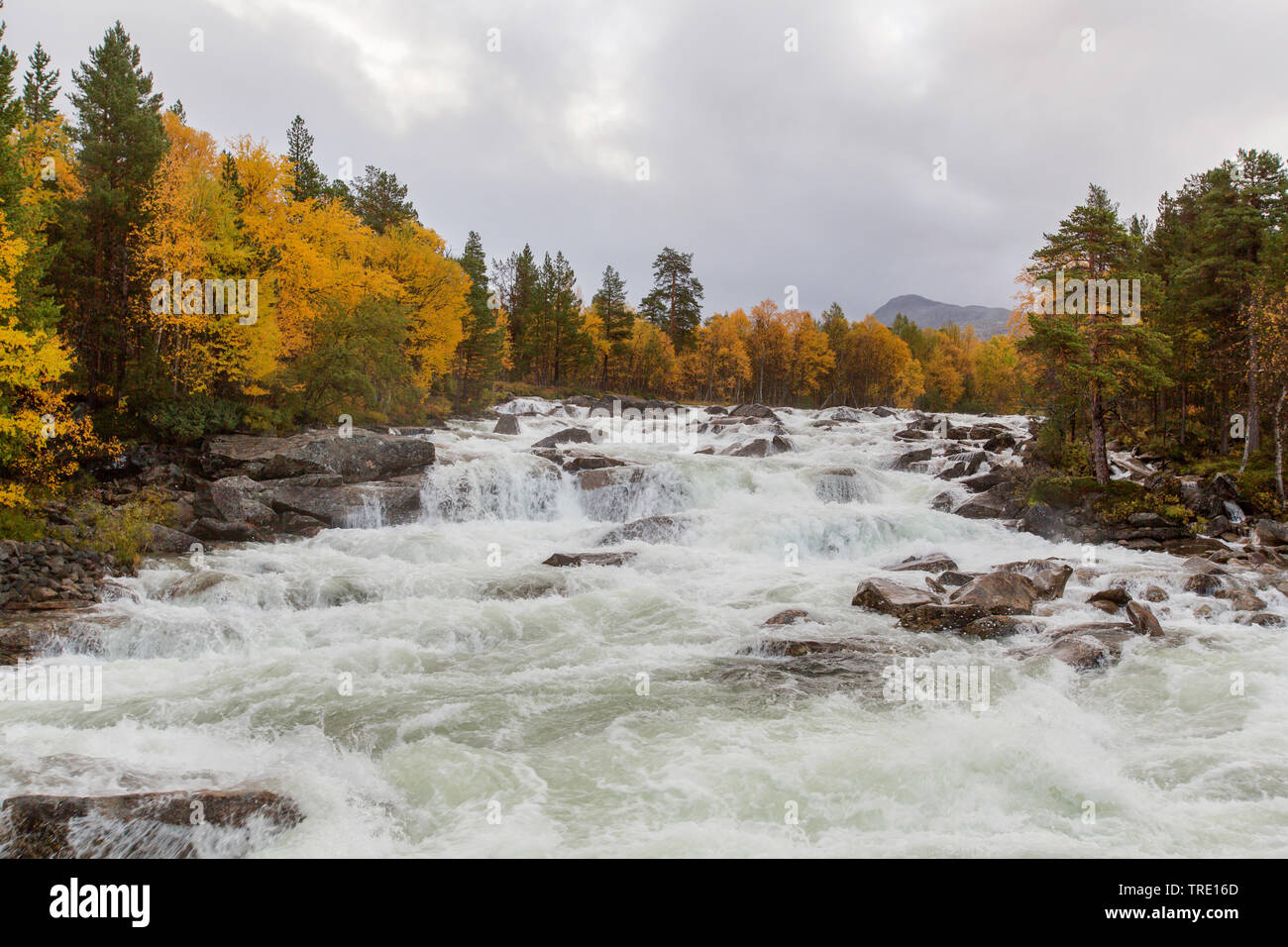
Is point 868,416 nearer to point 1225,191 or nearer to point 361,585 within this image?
point 1225,191

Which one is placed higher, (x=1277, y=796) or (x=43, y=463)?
(x=43, y=463)

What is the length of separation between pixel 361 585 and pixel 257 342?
579 inches

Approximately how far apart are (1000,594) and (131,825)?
1548cm

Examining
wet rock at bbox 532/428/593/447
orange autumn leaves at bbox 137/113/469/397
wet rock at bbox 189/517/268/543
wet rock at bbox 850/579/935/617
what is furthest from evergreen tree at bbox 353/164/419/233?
wet rock at bbox 850/579/935/617

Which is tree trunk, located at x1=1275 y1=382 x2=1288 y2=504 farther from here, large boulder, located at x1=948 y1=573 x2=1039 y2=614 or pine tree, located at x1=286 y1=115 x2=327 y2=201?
pine tree, located at x1=286 y1=115 x2=327 y2=201

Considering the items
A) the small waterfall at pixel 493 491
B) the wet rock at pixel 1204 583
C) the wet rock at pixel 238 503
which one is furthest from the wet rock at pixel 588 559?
the wet rock at pixel 1204 583

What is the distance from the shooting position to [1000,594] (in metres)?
15.2

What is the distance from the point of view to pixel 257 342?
25.9 m

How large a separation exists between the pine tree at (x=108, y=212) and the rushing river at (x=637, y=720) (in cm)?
1291

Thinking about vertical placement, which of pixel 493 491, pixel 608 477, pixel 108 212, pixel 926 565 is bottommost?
pixel 926 565

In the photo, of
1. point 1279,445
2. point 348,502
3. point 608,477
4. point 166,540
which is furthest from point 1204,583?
point 166,540

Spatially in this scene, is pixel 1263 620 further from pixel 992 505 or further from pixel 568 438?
pixel 568 438

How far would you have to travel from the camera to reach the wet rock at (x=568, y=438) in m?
35.9
